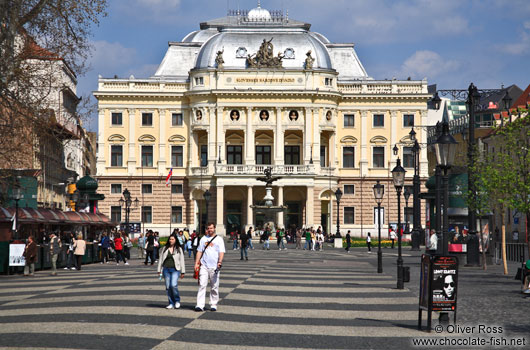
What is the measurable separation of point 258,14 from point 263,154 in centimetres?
1966

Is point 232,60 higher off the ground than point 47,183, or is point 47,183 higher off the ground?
point 232,60

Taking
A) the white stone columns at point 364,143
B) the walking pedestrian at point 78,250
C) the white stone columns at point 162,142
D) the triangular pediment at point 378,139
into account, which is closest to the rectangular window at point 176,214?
the white stone columns at point 162,142

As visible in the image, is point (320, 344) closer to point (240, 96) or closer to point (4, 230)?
point (4, 230)

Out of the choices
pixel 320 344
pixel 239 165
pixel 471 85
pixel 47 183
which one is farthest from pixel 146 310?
pixel 239 165

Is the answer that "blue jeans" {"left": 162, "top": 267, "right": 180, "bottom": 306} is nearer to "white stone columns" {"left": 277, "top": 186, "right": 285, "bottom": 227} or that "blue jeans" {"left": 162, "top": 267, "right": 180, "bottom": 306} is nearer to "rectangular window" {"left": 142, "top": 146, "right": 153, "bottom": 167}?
"white stone columns" {"left": 277, "top": 186, "right": 285, "bottom": 227}

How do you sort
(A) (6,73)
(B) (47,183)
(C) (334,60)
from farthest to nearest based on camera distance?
1. (C) (334,60)
2. (B) (47,183)
3. (A) (6,73)


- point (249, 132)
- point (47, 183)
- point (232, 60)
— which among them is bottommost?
point (47, 183)

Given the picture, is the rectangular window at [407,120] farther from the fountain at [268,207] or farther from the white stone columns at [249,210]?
the fountain at [268,207]

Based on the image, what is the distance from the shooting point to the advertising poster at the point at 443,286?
1678 cm

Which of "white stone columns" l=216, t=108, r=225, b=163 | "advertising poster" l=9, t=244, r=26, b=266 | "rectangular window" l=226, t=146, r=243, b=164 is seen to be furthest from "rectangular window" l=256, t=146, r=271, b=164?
"advertising poster" l=9, t=244, r=26, b=266

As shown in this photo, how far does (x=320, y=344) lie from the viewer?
51.1 feet

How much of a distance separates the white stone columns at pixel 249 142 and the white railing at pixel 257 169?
1431 millimetres

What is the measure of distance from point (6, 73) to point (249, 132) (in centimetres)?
6574

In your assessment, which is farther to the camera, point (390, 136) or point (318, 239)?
point (390, 136)
